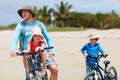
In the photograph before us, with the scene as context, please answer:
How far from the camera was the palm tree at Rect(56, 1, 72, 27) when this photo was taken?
10106 cm

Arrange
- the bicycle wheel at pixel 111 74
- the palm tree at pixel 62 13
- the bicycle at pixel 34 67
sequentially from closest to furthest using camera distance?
the bicycle at pixel 34 67, the bicycle wheel at pixel 111 74, the palm tree at pixel 62 13

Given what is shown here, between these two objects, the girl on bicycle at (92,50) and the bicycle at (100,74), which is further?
the girl on bicycle at (92,50)

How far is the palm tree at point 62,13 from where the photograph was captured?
10106 centimetres

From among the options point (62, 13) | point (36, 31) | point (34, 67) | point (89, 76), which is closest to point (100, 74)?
point (89, 76)

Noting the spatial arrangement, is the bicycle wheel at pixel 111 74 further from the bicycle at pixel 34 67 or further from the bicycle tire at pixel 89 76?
the bicycle at pixel 34 67

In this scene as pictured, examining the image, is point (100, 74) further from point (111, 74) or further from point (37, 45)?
point (37, 45)

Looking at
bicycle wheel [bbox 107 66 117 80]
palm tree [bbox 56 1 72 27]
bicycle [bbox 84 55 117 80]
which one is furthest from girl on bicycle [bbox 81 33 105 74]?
palm tree [bbox 56 1 72 27]

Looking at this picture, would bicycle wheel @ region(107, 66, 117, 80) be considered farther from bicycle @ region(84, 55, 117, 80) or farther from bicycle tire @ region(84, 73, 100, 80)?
bicycle tire @ region(84, 73, 100, 80)

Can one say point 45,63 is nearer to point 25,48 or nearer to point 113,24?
point 25,48

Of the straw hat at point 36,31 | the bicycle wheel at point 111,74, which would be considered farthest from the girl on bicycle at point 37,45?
the bicycle wheel at point 111,74

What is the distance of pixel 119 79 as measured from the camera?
10.8m

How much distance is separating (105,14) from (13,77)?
11258 cm

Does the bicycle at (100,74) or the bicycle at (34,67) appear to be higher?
the bicycle at (34,67)

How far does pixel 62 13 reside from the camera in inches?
3976
